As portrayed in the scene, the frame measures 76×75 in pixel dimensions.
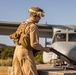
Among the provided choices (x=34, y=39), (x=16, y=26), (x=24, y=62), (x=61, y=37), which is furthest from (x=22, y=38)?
(x=16, y=26)

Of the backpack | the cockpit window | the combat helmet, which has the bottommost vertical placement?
the cockpit window

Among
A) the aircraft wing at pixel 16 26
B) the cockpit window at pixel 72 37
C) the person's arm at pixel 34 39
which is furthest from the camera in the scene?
the aircraft wing at pixel 16 26

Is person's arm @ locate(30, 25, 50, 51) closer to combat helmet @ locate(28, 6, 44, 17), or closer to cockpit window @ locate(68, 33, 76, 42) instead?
combat helmet @ locate(28, 6, 44, 17)

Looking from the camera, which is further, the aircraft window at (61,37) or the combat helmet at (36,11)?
the aircraft window at (61,37)

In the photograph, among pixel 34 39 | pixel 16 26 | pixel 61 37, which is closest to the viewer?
pixel 34 39

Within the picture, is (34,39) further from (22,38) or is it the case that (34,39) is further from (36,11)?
(36,11)

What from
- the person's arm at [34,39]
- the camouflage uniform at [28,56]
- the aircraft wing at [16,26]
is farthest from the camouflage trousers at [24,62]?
the aircraft wing at [16,26]

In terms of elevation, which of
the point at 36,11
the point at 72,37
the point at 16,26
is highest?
the point at 36,11

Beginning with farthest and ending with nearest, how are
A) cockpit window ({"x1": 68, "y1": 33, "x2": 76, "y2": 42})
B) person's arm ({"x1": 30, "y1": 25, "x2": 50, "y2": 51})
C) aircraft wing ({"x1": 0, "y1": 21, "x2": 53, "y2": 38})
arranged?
aircraft wing ({"x1": 0, "y1": 21, "x2": 53, "y2": 38})
cockpit window ({"x1": 68, "y1": 33, "x2": 76, "y2": 42})
person's arm ({"x1": 30, "y1": 25, "x2": 50, "y2": 51})

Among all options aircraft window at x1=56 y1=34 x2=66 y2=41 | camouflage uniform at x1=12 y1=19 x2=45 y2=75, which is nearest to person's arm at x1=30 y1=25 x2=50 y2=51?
camouflage uniform at x1=12 y1=19 x2=45 y2=75

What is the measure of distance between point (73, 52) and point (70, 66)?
84 cm

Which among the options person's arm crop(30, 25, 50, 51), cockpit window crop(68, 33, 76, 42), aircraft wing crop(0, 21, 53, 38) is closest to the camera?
person's arm crop(30, 25, 50, 51)

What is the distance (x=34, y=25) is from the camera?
12.4 feet

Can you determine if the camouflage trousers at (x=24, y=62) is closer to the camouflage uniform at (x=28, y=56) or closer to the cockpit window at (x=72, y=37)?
the camouflage uniform at (x=28, y=56)
